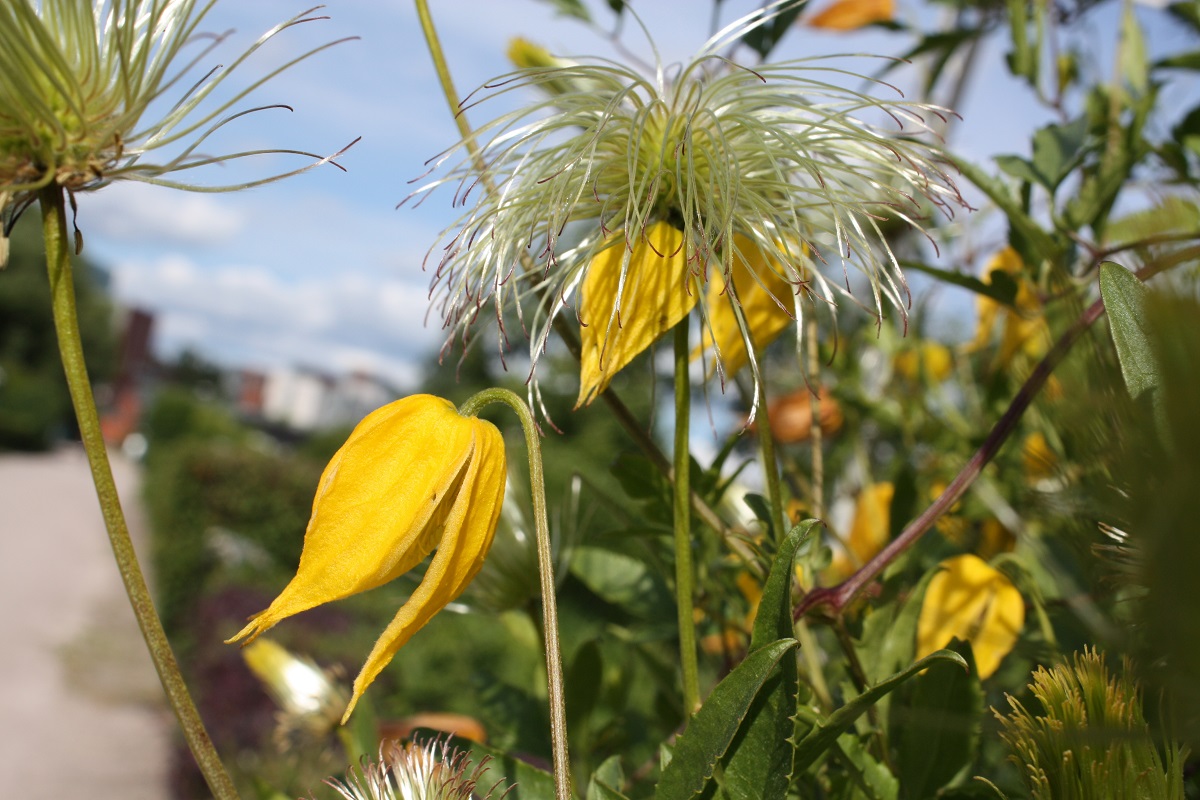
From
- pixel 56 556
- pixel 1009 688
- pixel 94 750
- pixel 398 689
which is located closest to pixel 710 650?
pixel 1009 688

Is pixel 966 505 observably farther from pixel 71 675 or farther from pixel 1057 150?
pixel 71 675

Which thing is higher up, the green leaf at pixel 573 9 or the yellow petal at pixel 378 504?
the green leaf at pixel 573 9

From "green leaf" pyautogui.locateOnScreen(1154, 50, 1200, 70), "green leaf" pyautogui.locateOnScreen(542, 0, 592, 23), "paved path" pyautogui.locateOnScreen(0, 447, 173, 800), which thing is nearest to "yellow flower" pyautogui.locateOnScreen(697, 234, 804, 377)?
"green leaf" pyautogui.locateOnScreen(542, 0, 592, 23)

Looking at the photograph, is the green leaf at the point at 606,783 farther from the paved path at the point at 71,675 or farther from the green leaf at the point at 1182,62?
the paved path at the point at 71,675

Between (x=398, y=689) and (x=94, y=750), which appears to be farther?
(x=94, y=750)

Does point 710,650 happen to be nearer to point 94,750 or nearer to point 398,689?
point 398,689

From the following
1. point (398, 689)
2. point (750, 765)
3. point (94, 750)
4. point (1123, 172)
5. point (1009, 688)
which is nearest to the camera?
point (750, 765)

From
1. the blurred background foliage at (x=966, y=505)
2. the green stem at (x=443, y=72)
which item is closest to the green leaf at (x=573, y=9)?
the blurred background foliage at (x=966, y=505)
